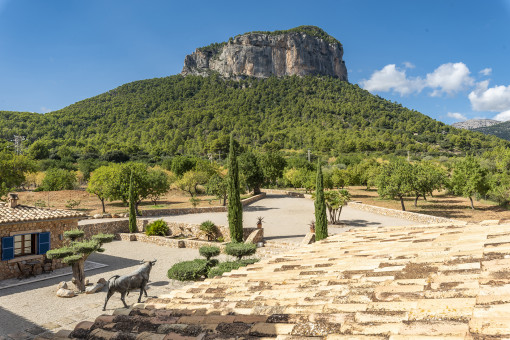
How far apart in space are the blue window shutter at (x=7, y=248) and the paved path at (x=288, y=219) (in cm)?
1346

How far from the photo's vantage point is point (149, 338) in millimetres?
3037

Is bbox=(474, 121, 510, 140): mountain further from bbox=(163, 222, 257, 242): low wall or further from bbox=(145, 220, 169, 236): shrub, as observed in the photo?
bbox=(145, 220, 169, 236): shrub

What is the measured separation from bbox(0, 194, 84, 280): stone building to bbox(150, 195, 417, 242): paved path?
11.3 m

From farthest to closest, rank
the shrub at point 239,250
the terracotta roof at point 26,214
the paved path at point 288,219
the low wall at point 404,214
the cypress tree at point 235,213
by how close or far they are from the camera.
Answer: the low wall at point 404,214, the paved path at point 288,219, the cypress tree at point 235,213, the terracotta roof at point 26,214, the shrub at point 239,250

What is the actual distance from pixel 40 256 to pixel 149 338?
636 inches

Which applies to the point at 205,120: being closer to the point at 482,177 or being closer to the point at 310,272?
the point at 482,177

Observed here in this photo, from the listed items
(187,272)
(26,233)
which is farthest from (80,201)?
(187,272)

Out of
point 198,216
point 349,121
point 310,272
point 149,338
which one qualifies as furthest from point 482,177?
point 349,121

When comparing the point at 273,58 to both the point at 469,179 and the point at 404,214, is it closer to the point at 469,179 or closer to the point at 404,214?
the point at 469,179

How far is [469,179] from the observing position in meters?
33.2

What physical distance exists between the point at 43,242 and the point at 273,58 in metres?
138

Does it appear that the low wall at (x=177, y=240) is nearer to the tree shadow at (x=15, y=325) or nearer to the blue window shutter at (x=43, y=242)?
A: the blue window shutter at (x=43, y=242)

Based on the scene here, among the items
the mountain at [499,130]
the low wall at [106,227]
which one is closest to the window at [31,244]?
the low wall at [106,227]

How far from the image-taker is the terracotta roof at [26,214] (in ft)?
47.0
